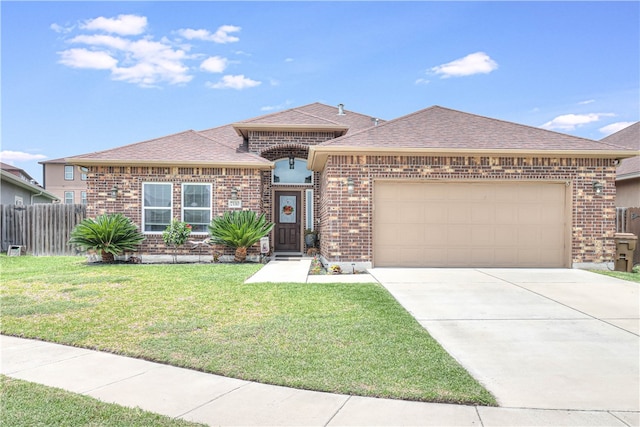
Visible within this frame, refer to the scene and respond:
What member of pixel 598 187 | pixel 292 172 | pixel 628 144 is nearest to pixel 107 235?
pixel 292 172

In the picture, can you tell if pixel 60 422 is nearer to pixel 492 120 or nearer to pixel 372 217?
pixel 372 217

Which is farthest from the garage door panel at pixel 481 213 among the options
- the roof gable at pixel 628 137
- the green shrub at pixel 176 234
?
the roof gable at pixel 628 137

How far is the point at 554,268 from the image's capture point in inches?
458

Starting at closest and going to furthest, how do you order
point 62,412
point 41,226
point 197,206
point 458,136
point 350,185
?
point 62,412, point 350,185, point 458,136, point 197,206, point 41,226

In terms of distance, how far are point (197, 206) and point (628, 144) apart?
16447 millimetres

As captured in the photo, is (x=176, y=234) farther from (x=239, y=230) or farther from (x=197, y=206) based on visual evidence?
(x=239, y=230)

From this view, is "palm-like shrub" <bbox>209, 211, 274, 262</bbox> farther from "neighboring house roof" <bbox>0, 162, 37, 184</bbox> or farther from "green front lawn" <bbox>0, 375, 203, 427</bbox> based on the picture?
"neighboring house roof" <bbox>0, 162, 37, 184</bbox>

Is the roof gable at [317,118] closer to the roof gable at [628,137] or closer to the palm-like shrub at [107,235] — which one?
the palm-like shrub at [107,235]

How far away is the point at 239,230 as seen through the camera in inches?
505

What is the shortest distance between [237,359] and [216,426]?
1329 mm

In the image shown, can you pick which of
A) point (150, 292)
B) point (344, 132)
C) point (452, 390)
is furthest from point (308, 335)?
point (344, 132)

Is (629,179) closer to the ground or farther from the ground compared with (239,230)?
farther from the ground

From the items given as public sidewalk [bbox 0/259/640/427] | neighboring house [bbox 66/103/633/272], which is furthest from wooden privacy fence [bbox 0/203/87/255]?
public sidewalk [bbox 0/259/640/427]

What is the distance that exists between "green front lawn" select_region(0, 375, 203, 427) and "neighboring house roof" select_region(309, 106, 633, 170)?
839cm
